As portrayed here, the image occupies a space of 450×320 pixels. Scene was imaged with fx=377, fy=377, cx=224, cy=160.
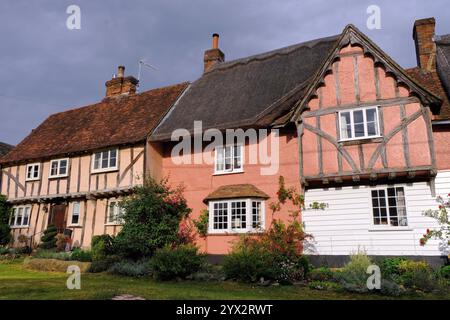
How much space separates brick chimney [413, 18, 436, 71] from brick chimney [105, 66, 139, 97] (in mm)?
16734

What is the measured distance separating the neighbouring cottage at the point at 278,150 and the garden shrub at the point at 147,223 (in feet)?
4.60

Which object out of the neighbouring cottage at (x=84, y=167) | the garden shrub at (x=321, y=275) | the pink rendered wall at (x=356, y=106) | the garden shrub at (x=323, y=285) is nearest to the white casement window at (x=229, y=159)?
the pink rendered wall at (x=356, y=106)

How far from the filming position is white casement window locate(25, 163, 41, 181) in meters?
21.5

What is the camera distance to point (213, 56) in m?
22.9

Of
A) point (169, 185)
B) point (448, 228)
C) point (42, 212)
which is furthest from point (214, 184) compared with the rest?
point (42, 212)

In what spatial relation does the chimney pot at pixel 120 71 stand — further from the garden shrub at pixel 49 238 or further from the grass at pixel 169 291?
the grass at pixel 169 291

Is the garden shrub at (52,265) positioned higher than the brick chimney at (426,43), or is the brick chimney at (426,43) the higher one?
the brick chimney at (426,43)

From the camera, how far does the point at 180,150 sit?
1836 centimetres

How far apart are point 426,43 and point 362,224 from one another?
9.02 m

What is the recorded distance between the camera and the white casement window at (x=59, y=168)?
20.6m

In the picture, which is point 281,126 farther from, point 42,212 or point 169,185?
point 42,212

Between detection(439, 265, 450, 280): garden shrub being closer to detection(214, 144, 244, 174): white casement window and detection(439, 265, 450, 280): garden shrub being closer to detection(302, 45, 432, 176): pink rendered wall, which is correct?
detection(302, 45, 432, 176): pink rendered wall

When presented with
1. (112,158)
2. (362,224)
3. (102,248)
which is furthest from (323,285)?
(112,158)

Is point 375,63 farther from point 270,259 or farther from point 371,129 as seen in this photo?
point 270,259
